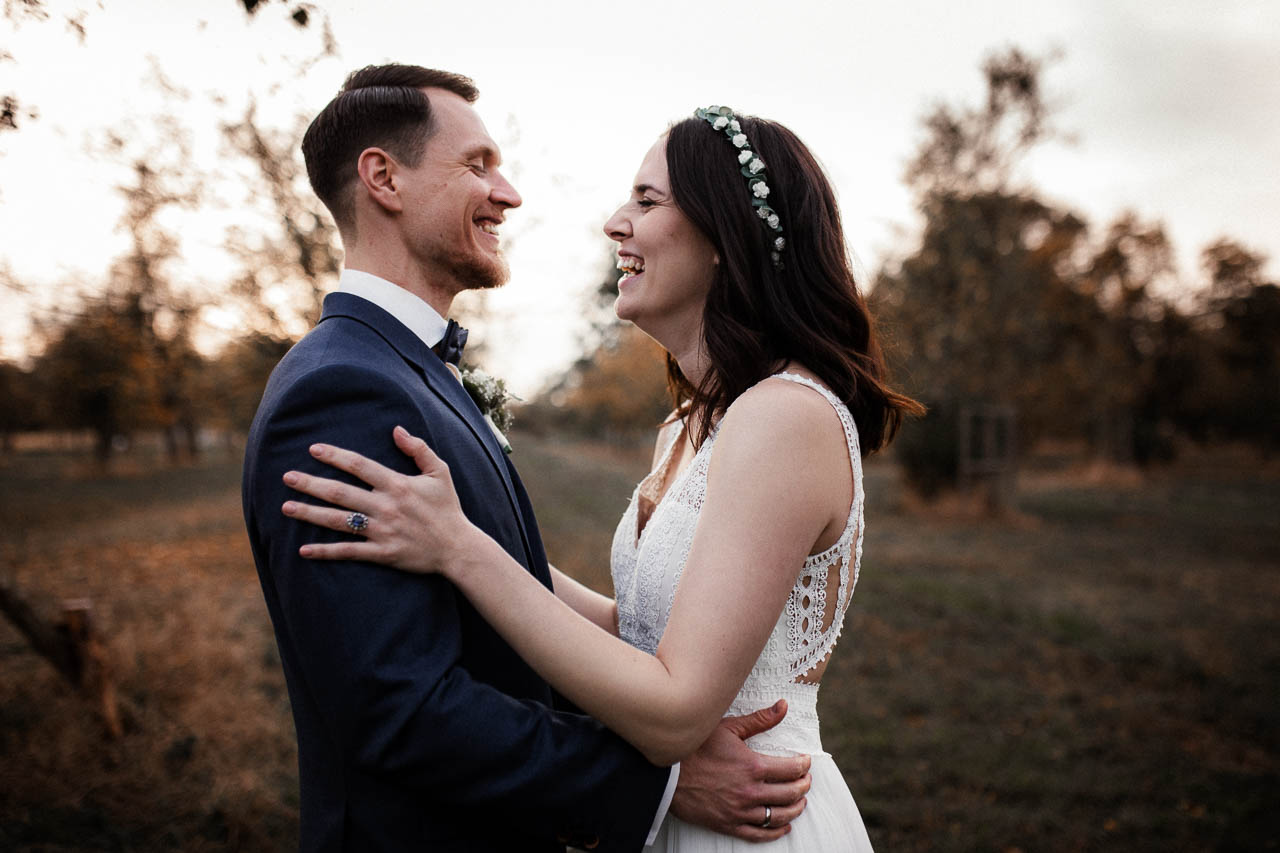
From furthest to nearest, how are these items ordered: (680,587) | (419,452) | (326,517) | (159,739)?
(159,739) < (680,587) < (419,452) < (326,517)

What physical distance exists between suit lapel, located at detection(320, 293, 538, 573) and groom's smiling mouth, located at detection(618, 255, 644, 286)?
617 mm

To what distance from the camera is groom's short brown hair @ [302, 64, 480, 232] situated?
6.75ft

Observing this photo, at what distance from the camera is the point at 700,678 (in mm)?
1622

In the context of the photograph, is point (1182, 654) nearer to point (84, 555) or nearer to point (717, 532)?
point (717, 532)

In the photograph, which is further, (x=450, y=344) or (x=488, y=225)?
(x=488, y=225)

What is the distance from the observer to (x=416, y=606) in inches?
59.8

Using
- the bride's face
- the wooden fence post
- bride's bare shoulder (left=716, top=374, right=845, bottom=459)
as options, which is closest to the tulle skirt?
bride's bare shoulder (left=716, top=374, right=845, bottom=459)

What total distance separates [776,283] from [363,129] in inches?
43.4

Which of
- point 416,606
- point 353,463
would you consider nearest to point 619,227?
point 353,463

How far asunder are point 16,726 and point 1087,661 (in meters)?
8.74

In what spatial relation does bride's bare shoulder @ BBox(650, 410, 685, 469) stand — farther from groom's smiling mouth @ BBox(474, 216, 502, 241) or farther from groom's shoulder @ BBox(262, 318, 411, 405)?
groom's shoulder @ BBox(262, 318, 411, 405)

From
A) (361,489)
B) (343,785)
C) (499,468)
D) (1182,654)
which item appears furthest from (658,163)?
(1182,654)

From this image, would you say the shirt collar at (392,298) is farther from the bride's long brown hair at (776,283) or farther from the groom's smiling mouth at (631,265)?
the bride's long brown hair at (776,283)

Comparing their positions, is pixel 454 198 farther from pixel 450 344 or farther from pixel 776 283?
pixel 776 283
